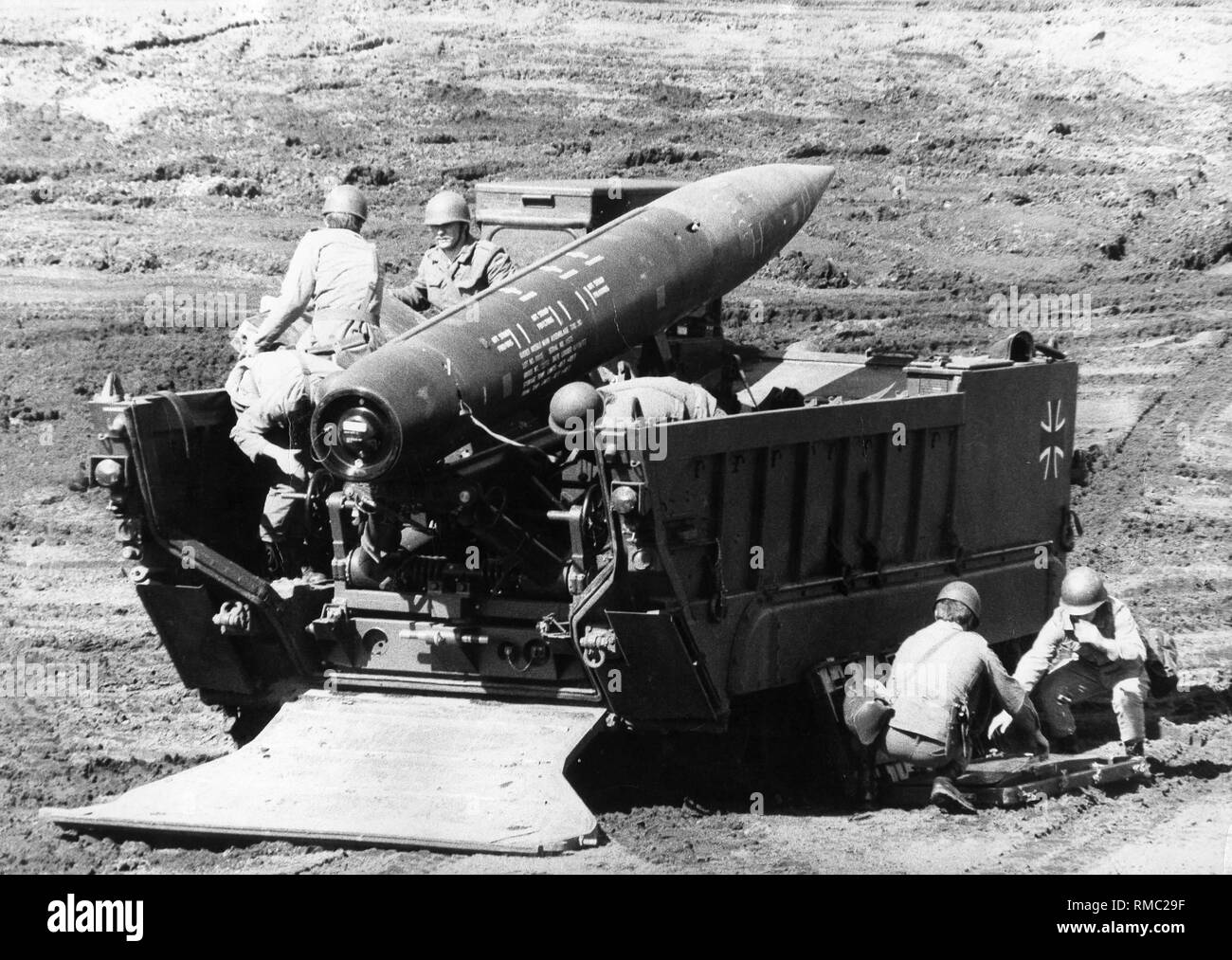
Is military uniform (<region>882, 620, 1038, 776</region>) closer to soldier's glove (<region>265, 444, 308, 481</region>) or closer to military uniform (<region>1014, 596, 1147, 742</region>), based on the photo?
military uniform (<region>1014, 596, 1147, 742</region>)

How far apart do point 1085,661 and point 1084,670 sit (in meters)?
0.05

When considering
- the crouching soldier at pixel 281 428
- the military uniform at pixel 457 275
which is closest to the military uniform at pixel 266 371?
the crouching soldier at pixel 281 428

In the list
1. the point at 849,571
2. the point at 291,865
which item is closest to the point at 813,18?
the point at 849,571

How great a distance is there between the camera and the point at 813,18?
26109 mm

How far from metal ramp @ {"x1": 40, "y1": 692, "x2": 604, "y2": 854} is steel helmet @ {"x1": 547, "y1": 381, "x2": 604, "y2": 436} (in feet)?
4.99

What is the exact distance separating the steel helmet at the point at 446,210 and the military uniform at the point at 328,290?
94 cm

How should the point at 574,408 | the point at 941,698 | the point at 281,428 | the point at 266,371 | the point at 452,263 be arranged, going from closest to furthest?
the point at 574,408
the point at 941,698
the point at 266,371
the point at 281,428
the point at 452,263

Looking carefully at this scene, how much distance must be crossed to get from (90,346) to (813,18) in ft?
36.3

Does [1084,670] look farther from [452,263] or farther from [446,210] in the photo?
[446,210]

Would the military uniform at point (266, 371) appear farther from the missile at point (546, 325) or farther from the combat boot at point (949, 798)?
the combat boot at point (949, 798)

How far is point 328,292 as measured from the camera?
35.3 ft

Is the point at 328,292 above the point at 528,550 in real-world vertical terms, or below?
above

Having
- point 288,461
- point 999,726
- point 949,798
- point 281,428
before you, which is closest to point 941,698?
point 949,798

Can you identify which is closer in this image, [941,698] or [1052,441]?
[941,698]
